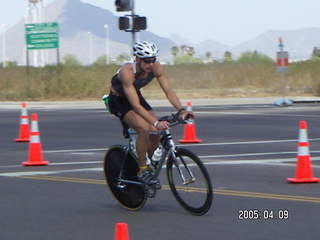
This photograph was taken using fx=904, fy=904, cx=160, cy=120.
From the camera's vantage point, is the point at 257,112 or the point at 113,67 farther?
the point at 113,67

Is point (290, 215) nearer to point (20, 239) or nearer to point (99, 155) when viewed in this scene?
point (20, 239)

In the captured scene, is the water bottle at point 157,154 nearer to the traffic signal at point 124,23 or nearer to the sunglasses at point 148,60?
the sunglasses at point 148,60

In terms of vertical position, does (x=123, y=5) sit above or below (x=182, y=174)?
above

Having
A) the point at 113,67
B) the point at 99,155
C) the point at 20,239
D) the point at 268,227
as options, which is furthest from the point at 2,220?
the point at 113,67

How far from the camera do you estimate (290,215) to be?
374 inches

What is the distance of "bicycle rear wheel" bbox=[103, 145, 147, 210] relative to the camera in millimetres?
10164

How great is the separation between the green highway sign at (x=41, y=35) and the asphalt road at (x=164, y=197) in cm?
3002

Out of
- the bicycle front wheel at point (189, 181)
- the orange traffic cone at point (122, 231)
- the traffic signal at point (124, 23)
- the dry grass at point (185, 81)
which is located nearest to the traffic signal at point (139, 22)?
the traffic signal at point (124, 23)

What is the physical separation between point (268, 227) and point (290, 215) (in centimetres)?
74

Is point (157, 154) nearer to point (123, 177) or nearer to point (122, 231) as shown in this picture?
point (123, 177)

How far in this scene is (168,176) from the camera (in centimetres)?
966

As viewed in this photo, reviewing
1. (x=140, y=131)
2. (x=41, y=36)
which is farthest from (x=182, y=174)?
(x=41, y=36)

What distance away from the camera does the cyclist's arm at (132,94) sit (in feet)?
31.6

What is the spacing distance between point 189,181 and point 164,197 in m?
1.55
